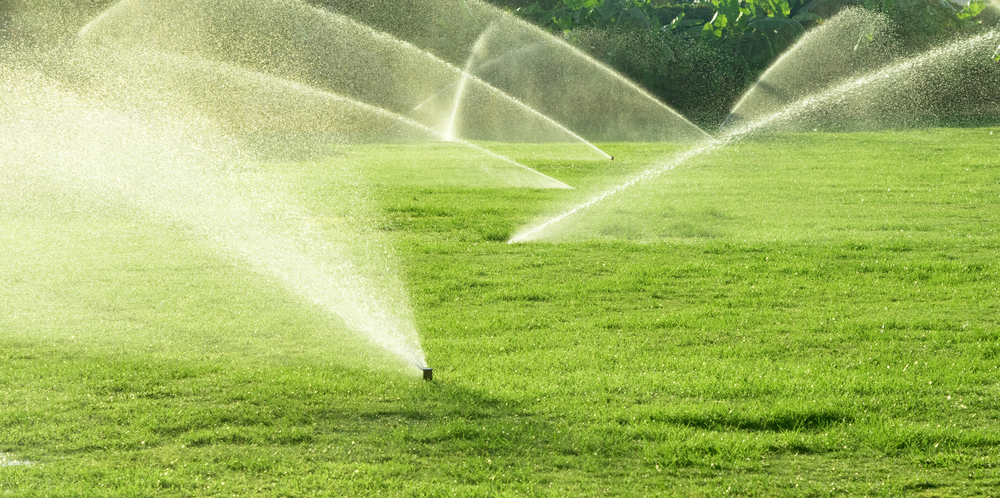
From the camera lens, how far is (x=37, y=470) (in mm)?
4574

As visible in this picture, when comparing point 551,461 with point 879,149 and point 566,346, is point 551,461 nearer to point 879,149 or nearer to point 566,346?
point 566,346

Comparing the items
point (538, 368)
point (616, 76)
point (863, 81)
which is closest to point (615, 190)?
point (538, 368)

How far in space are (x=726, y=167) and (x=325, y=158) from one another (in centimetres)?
788

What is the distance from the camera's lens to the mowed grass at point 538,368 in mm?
4645

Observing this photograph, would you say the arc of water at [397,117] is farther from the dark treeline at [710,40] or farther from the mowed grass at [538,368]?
the mowed grass at [538,368]

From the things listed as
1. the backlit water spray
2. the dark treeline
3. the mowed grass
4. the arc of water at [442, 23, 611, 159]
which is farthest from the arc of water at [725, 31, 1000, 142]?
the mowed grass

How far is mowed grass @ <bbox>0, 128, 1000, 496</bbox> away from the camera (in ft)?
15.2

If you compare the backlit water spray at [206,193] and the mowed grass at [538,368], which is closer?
the mowed grass at [538,368]

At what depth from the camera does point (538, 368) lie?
6.16 metres

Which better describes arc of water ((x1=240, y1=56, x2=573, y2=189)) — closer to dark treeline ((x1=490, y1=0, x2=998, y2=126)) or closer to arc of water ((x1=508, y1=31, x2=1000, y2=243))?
arc of water ((x1=508, y1=31, x2=1000, y2=243))

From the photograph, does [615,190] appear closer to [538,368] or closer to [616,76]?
[538,368]

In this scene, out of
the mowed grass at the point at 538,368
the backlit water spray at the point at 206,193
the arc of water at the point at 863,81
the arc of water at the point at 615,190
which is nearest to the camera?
the mowed grass at the point at 538,368

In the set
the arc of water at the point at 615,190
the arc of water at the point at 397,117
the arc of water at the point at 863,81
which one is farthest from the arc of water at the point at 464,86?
the arc of water at the point at 863,81

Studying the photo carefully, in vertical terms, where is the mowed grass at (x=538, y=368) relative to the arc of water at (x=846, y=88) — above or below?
below
